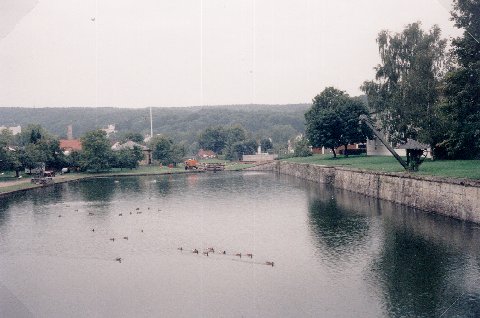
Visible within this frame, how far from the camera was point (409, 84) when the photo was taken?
5309cm

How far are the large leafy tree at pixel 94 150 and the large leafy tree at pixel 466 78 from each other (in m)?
72.3

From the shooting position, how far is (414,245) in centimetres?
3039

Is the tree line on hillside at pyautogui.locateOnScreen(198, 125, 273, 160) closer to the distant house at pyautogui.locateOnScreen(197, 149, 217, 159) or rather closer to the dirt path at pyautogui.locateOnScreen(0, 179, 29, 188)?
the distant house at pyautogui.locateOnScreen(197, 149, 217, 159)

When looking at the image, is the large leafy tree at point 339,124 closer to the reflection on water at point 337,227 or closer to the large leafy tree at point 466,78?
the reflection on water at point 337,227

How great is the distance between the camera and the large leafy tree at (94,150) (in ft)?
305

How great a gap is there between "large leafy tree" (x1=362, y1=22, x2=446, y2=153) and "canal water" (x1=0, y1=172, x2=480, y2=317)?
11504 millimetres

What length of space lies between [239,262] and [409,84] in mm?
35025

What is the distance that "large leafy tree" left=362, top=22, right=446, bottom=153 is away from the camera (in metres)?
52.2

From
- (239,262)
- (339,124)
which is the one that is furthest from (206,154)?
(239,262)

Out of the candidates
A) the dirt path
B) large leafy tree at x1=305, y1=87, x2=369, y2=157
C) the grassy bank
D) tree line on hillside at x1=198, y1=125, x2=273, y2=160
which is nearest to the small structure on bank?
large leafy tree at x1=305, y1=87, x2=369, y2=157

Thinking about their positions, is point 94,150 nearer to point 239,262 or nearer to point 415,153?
point 415,153

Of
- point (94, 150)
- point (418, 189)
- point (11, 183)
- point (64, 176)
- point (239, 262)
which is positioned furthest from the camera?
point (94, 150)

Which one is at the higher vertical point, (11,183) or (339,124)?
(339,124)

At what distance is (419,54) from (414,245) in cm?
2979
